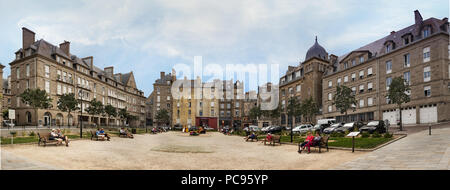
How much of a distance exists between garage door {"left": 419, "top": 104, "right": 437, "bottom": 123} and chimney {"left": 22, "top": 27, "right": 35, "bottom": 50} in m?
60.2

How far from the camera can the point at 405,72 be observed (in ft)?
115

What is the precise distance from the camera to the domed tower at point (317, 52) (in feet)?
176

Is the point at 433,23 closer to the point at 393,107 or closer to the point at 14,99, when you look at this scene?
the point at 393,107

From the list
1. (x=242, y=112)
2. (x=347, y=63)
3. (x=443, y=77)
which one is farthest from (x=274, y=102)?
(x=443, y=77)

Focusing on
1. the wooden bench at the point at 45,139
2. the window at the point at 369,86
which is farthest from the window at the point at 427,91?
the wooden bench at the point at 45,139

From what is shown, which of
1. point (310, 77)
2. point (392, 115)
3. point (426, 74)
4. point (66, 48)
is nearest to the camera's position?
point (426, 74)

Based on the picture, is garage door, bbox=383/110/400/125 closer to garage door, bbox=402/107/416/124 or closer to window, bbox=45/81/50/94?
garage door, bbox=402/107/416/124

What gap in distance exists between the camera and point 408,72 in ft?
114

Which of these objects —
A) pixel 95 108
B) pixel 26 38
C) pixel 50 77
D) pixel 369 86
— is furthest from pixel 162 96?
pixel 369 86

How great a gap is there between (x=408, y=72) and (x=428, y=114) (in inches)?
258

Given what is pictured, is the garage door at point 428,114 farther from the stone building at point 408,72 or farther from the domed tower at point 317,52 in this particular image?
the domed tower at point 317,52

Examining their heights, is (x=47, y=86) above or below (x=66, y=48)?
below

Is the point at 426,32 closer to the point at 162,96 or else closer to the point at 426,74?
the point at 426,74

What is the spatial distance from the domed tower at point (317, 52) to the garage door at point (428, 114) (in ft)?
78.9
